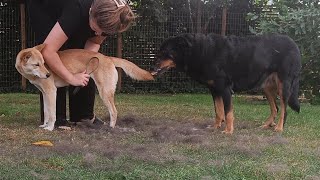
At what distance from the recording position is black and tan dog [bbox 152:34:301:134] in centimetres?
525

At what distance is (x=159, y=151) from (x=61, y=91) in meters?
1.98

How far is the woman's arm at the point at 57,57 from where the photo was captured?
4652 millimetres

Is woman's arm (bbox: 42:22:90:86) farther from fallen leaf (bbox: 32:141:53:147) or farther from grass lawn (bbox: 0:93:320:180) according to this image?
fallen leaf (bbox: 32:141:53:147)

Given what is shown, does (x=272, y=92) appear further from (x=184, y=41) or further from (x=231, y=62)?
(x=184, y=41)

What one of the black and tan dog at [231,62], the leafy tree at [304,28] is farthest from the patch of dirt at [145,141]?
the leafy tree at [304,28]

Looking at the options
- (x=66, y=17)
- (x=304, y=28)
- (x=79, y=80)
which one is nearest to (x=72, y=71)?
(x=79, y=80)

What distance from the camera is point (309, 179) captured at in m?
3.14

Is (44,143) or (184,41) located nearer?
(44,143)

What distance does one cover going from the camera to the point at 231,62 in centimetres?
532

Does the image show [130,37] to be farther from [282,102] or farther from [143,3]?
[282,102]

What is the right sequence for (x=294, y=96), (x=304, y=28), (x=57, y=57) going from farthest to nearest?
(x=304, y=28) → (x=294, y=96) → (x=57, y=57)

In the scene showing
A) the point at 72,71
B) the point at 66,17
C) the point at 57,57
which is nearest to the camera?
the point at 66,17

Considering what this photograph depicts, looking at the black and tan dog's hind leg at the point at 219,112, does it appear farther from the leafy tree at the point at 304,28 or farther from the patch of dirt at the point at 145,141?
the leafy tree at the point at 304,28

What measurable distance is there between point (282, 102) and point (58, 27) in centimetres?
269
